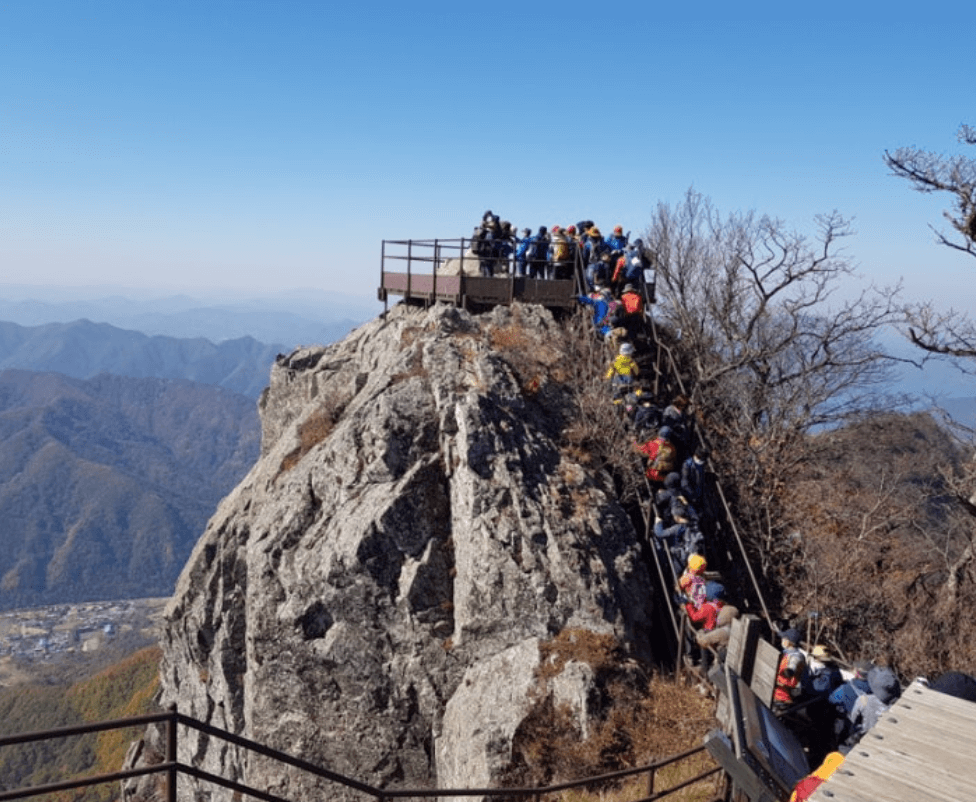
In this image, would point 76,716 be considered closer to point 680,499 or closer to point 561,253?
point 561,253

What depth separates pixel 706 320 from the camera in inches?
945

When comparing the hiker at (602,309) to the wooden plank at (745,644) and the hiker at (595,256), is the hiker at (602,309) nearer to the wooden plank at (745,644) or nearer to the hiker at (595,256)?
the hiker at (595,256)

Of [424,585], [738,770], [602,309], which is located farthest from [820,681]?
[602,309]

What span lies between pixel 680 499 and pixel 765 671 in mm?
7102

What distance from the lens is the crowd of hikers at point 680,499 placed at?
8992mm

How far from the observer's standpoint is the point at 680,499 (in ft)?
43.5

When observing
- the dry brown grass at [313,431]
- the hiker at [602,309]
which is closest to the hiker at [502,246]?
the hiker at [602,309]

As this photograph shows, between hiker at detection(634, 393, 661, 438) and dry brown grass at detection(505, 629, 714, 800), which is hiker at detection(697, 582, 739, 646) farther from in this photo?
hiker at detection(634, 393, 661, 438)

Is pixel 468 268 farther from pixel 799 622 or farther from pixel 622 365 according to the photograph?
pixel 799 622

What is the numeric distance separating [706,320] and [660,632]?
13278 mm

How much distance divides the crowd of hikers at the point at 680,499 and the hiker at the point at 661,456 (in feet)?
0.07

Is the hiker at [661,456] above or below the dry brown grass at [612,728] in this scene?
above

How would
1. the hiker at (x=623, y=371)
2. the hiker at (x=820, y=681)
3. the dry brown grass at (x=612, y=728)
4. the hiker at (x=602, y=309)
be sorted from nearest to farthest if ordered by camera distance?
Result: the hiker at (x=820, y=681) → the dry brown grass at (x=612, y=728) → the hiker at (x=623, y=371) → the hiker at (x=602, y=309)

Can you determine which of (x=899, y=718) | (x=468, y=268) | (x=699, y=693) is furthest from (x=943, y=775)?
(x=468, y=268)
